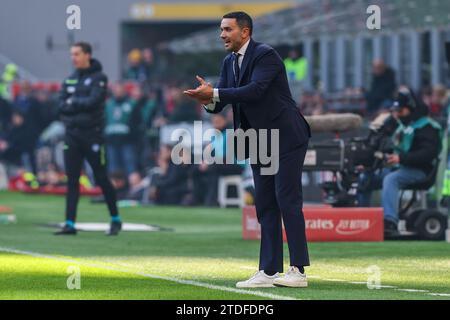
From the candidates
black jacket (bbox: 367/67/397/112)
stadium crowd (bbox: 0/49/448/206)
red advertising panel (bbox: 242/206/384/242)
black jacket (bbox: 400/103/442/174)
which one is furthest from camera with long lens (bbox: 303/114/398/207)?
black jacket (bbox: 367/67/397/112)

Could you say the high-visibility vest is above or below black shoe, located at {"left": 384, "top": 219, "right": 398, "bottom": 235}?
→ above

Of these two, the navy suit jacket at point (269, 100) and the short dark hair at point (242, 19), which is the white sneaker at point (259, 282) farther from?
the short dark hair at point (242, 19)

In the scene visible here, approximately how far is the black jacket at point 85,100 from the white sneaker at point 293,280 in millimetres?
7661

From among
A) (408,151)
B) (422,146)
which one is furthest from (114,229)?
(422,146)

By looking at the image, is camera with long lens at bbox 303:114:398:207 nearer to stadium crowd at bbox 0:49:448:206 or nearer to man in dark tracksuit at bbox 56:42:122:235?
man in dark tracksuit at bbox 56:42:122:235

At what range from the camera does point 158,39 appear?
54.3m

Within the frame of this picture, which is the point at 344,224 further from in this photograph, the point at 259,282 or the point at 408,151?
the point at 259,282

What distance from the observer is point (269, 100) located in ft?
41.3

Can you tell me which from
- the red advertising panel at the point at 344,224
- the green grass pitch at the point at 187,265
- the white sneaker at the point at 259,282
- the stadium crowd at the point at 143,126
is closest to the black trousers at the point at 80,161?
the green grass pitch at the point at 187,265

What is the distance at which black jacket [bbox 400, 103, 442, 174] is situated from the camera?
19.1m

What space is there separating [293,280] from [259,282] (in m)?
0.33

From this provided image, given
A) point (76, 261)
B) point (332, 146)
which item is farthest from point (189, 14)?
point (76, 261)
